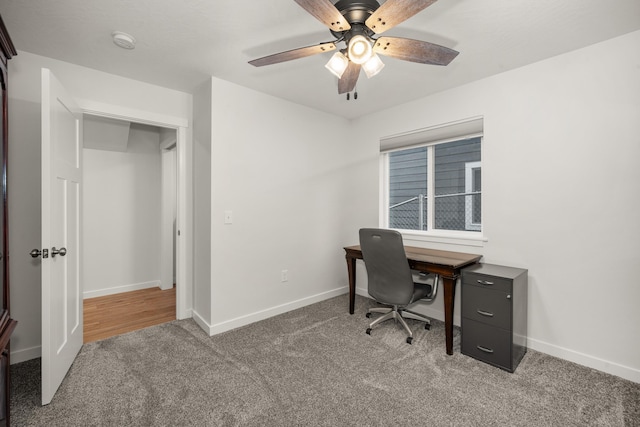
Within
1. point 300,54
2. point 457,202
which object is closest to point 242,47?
point 300,54

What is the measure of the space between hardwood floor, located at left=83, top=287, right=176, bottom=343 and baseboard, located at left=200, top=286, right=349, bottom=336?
1.67 ft

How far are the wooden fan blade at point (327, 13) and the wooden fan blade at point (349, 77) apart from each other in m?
0.24

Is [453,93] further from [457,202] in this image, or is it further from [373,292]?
[373,292]

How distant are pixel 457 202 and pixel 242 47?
250 cm

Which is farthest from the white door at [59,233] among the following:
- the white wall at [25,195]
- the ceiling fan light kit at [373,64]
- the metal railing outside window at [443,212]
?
the metal railing outside window at [443,212]

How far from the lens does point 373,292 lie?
276 cm

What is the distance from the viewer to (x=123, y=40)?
2.02m

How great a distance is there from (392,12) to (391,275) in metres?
1.94

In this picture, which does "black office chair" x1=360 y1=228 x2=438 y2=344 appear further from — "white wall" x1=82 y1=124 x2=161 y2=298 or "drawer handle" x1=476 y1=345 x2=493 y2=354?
"white wall" x1=82 y1=124 x2=161 y2=298

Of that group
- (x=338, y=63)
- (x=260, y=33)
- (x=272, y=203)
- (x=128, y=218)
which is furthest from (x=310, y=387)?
(x=128, y=218)

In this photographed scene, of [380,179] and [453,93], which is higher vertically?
[453,93]

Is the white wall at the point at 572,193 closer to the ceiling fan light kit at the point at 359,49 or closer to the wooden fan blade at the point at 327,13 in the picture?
the ceiling fan light kit at the point at 359,49

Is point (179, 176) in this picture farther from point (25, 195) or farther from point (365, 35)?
point (365, 35)

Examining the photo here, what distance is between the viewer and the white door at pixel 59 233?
173cm
